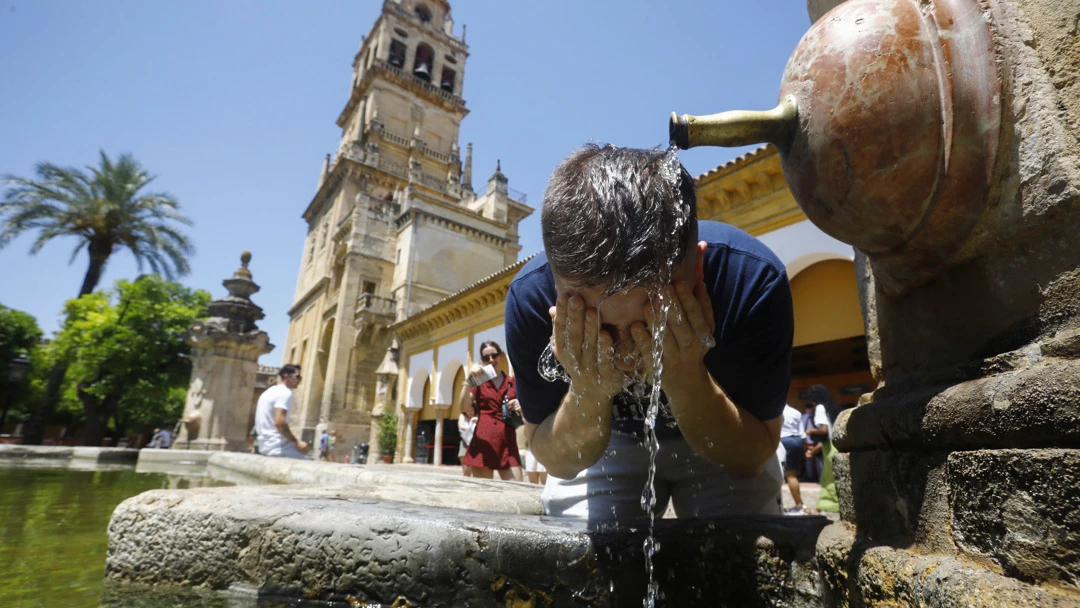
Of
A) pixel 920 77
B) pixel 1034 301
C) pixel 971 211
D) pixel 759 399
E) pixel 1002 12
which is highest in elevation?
pixel 1002 12

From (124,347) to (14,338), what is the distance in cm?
784

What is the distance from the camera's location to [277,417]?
610 centimetres

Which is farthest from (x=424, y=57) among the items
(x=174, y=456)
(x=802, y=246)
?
(x=802, y=246)

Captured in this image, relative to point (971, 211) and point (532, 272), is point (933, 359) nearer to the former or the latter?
point (971, 211)

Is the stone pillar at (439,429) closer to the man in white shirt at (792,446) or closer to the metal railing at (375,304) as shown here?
the metal railing at (375,304)

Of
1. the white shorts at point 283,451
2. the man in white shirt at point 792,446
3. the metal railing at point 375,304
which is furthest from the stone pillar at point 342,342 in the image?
the man in white shirt at point 792,446

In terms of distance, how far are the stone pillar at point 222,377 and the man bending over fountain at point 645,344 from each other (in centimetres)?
1063

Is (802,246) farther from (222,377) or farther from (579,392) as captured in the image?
(222,377)

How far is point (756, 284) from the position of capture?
1617mm

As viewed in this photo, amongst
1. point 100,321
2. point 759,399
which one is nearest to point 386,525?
point 759,399

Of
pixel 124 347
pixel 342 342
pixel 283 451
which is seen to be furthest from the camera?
pixel 342 342

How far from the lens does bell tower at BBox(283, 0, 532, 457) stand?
23.9 metres

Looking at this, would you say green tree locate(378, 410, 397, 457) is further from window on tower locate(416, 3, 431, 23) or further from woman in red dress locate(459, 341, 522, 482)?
window on tower locate(416, 3, 431, 23)

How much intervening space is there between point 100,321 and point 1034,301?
28.9 m
